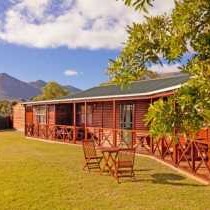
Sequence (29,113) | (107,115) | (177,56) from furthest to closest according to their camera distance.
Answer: (29,113)
(107,115)
(177,56)

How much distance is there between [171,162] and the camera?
15.8 meters

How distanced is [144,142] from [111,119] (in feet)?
14.9

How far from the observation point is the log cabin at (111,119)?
60.1 ft

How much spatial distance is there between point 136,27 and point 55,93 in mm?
57377

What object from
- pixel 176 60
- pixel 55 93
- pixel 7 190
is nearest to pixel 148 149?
pixel 7 190

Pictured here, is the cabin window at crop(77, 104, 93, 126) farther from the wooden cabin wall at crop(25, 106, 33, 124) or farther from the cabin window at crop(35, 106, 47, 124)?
the wooden cabin wall at crop(25, 106, 33, 124)

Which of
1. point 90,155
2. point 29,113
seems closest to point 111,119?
point 90,155

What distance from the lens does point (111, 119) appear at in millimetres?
25453

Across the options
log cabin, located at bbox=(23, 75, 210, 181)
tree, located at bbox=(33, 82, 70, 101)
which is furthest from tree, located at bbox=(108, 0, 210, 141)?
tree, located at bbox=(33, 82, 70, 101)

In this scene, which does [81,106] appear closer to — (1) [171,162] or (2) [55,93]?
(1) [171,162]

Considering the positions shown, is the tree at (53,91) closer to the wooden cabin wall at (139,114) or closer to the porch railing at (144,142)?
the porch railing at (144,142)

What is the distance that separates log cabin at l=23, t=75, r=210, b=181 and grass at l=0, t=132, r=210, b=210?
4.62ft

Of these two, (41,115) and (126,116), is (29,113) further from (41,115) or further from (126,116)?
(126,116)

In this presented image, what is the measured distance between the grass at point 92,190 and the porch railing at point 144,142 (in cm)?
64
